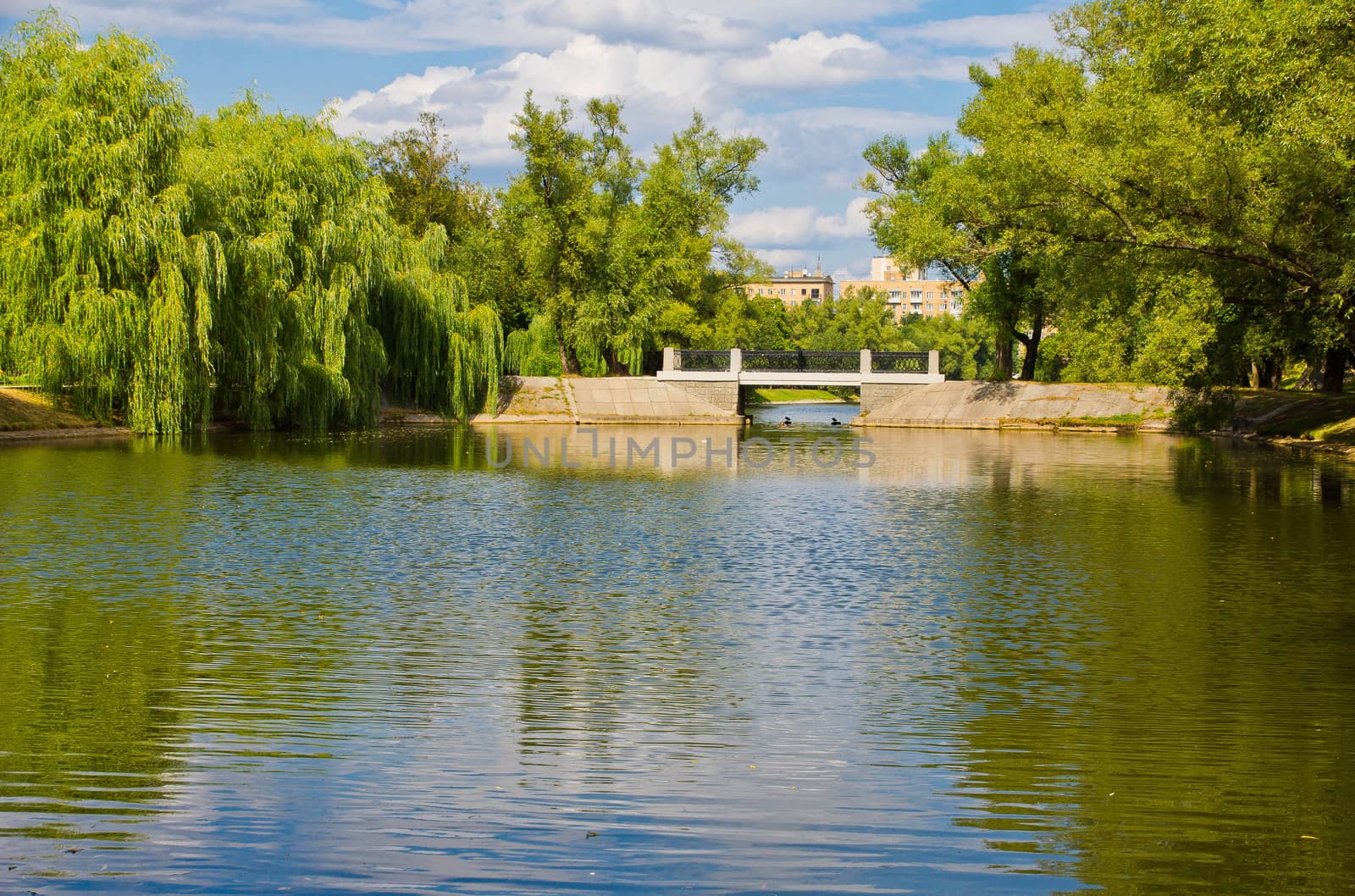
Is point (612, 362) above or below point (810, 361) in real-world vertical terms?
below

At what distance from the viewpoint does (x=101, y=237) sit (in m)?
37.8

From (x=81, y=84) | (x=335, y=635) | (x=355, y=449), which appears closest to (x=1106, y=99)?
(x=355, y=449)

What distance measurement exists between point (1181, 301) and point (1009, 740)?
34572 mm

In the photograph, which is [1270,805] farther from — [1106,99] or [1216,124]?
[1106,99]

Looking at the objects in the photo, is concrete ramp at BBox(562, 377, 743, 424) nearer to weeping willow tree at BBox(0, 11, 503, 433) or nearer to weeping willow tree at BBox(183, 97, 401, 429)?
weeping willow tree at BBox(183, 97, 401, 429)

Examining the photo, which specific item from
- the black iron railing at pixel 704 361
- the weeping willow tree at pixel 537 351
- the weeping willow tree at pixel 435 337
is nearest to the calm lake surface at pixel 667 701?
the weeping willow tree at pixel 435 337

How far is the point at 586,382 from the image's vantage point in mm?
65438

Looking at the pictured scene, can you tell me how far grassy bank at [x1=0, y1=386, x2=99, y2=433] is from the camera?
38.7 meters

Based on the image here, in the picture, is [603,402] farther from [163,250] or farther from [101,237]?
[101,237]

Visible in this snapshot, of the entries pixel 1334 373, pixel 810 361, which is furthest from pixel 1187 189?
pixel 810 361

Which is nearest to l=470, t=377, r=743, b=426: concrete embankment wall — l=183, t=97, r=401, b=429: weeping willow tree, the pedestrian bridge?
Answer: the pedestrian bridge

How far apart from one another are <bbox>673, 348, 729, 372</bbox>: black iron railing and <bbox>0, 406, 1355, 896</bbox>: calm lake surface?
146 feet

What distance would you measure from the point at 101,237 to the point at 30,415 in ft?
21.1

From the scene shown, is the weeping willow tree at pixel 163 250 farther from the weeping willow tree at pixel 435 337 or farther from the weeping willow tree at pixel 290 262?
the weeping willow tree at pixel 435 337
